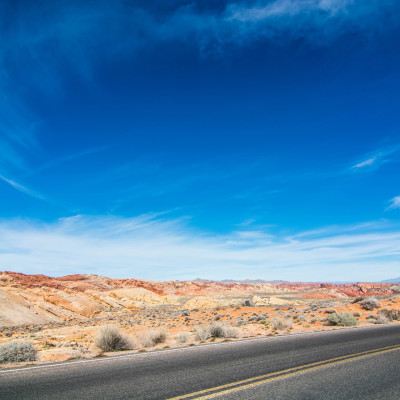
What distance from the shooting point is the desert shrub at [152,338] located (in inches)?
498

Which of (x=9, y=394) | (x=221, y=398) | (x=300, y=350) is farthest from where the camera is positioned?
(x=300, y=350)

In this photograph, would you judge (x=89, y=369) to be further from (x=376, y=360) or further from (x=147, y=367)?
(x=376, y=360)

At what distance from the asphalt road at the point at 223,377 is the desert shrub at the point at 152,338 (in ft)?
11.3

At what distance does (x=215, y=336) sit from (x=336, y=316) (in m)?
9.27

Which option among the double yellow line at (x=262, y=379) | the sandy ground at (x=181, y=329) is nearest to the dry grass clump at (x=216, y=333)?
the sandy ground at (x=181, y=329)

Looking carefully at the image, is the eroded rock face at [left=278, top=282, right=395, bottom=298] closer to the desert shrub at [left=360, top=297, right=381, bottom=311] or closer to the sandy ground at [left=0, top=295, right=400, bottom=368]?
the desert shrub at [left=360, top=297, right=381, bottom=311]

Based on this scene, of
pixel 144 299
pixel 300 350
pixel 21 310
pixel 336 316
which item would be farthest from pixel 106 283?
pixel 300 350

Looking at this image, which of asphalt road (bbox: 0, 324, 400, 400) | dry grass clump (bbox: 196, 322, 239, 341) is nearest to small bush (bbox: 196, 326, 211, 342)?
A: dry grass clump (bbox: 196, 322, 239, 341)

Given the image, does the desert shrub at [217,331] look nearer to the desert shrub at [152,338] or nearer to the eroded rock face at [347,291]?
the desert shrub at [152,338]

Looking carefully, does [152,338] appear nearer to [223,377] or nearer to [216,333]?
[216,333]

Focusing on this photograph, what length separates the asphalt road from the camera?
17.2 feet

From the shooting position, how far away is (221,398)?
4.92 m

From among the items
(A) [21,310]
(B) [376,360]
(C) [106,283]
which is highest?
(C) [106,283]

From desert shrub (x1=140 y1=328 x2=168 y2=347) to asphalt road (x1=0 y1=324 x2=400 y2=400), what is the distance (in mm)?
3451
